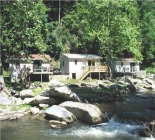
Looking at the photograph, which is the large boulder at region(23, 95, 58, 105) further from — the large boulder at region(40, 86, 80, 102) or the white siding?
the white siding

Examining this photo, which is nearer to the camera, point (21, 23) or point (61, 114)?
point (61, 114)

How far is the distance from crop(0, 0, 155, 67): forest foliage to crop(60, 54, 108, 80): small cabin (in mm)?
2695

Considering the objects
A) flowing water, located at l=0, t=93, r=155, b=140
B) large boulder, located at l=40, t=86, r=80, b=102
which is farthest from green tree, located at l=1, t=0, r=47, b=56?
flowing water, located at l=0, t=93, r=155, b=140

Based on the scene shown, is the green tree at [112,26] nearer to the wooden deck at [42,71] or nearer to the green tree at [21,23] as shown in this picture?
the wooden deck at [42,71]

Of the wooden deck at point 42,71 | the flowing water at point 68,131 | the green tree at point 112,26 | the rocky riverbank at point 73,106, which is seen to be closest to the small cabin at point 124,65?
the green tree at point 112,26

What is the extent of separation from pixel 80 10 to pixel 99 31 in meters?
14.3

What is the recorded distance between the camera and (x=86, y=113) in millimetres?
21375

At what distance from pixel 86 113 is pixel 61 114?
1985 mm

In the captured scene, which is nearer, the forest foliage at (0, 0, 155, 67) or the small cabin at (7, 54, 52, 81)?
the forest foliage at (0, 0, 155, 67)

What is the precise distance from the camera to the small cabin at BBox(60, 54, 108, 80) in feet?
162

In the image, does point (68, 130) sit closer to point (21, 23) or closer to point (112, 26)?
point (21, 23)

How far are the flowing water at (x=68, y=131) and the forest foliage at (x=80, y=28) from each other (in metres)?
12.8

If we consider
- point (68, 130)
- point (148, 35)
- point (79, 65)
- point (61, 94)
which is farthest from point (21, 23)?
point (148, 35)

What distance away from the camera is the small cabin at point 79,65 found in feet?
162
